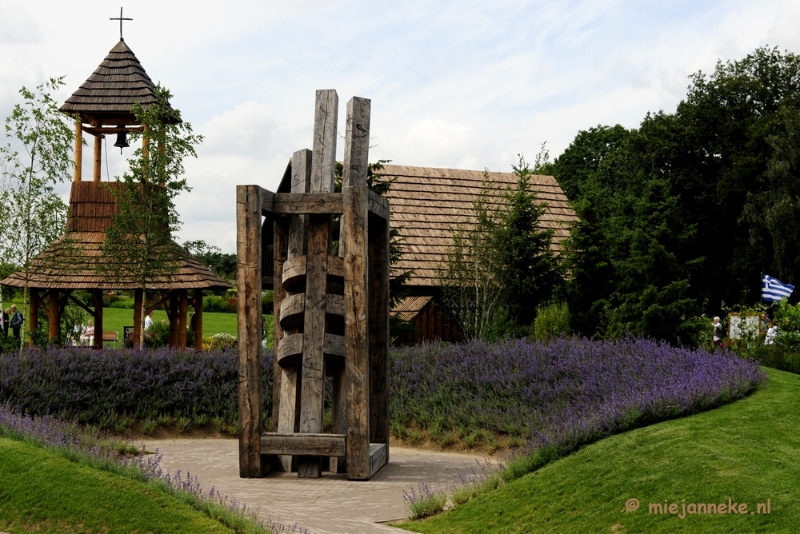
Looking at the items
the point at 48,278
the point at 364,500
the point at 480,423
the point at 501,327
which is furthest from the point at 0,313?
the point at 364,500

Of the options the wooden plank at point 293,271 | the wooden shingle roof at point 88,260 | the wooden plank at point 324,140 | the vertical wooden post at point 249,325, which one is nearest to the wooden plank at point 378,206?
the wooden plank at point 324,140

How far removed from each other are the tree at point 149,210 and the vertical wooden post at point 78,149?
2735mm

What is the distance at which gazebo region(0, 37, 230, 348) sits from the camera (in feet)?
73.4

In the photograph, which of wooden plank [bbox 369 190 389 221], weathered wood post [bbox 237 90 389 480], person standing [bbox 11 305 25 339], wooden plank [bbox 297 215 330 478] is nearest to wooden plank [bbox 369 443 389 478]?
weathered wood post [bbox 237 90 389 480]

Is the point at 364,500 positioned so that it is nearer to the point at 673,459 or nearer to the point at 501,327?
the point at 673,459

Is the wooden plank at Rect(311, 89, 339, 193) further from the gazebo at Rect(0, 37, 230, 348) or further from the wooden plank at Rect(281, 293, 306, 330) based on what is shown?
the gazebo at Rect(0, 37, 230, 348)

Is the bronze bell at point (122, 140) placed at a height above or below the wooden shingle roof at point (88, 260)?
above

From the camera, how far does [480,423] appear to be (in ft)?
42.2

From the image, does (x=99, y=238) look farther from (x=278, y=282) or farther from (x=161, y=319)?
(x=161, y=319)

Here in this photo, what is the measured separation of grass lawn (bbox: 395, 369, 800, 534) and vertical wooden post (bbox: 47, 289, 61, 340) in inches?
673

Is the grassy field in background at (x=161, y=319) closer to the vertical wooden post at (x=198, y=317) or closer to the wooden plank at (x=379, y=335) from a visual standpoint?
the vertical wooden post at (x=198, y=317)

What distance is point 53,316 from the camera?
76.6 ft

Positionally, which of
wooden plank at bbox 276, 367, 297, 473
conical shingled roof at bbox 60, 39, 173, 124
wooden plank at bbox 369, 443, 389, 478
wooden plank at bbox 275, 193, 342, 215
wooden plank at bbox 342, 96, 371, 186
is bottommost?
wooden plank at bbox 369, 443, 389, 478

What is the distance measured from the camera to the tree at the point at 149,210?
68.5 ft
